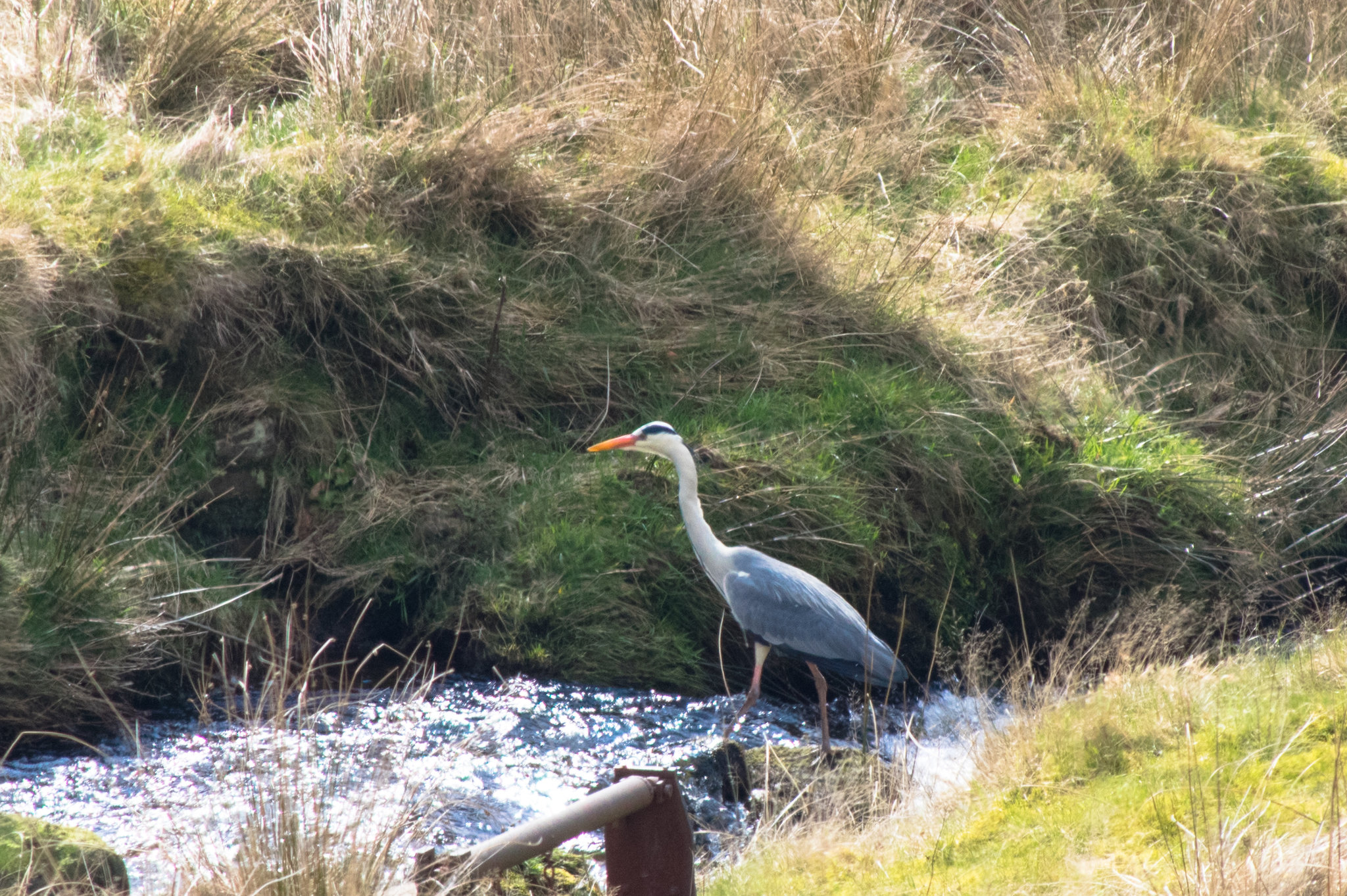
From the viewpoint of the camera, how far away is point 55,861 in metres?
2.68

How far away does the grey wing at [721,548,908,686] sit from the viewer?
503 centimetres

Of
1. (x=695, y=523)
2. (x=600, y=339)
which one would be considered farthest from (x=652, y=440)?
(x=600, y=339)

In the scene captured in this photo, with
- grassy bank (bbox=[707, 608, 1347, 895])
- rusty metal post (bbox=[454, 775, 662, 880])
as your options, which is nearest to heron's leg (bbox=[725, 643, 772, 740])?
grassy bank (bbox=[707, 608, 1347, 895])

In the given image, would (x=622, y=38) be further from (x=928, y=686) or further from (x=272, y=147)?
(x=928, y=686)

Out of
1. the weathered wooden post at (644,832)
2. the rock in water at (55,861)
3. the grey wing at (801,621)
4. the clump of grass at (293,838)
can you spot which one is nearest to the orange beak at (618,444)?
the grey wing at (801,621)

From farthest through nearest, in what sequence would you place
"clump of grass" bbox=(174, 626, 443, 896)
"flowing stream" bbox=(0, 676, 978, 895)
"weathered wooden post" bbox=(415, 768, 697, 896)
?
"flowing stream" bbox=(0, 676, 978, 895), "weathered wooden post" bbox=(415, 768, 697, 896), "clump of grass" bbox=(174, 626, 443, 896)

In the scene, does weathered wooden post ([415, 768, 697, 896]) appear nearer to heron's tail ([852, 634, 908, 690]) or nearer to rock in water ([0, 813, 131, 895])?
rock in water ([0, 813, 131, 895])

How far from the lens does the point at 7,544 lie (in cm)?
455

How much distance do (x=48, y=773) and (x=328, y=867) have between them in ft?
6.74

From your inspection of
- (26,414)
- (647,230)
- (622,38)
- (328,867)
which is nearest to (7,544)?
(26,414)

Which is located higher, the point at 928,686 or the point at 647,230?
the point at 647,230

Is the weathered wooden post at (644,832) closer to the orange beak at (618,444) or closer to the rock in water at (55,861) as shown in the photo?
the rock in water at (55,861)

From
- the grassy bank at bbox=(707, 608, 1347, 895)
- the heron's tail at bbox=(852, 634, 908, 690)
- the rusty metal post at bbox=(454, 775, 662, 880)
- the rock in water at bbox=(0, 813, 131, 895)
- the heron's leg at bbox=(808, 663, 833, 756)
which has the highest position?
the rusty metal post at bbox=(454, 775, 662, 880)

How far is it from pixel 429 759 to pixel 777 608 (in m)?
1.49
